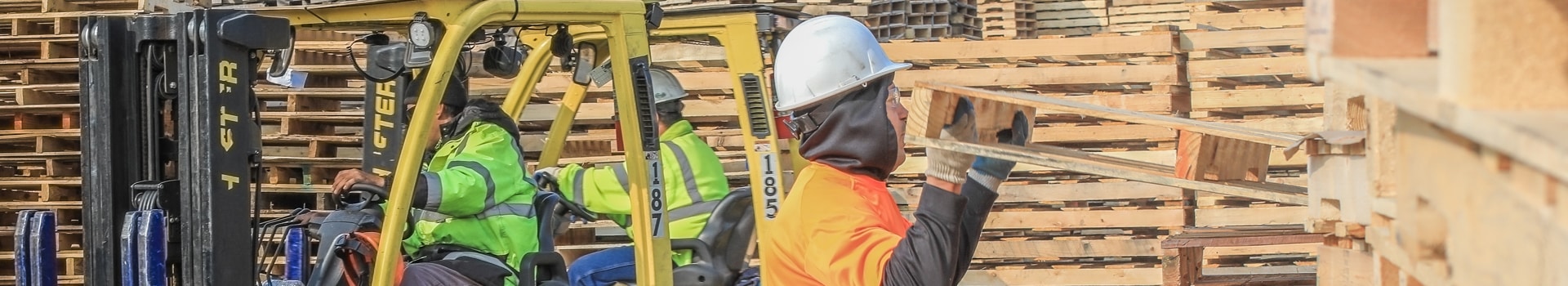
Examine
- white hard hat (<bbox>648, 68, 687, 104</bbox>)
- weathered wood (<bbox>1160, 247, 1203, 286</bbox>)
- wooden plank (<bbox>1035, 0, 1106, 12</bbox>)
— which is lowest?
weathered wood (<bbox>1160, 247, 1203, 286</bbox>)

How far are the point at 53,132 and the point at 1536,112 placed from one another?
8615 millimetres

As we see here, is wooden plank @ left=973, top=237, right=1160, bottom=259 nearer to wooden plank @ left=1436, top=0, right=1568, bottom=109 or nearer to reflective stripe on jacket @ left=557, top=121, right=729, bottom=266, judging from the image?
reflective stripe on jacket @ left=557, top=121, right=729, bottom=266

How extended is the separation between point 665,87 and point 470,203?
5.15 feet

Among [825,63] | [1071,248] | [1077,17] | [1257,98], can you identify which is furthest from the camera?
[1077,17]

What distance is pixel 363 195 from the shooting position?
17.9 feet

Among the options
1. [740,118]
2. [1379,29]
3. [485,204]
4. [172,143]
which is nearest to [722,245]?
[740,118]

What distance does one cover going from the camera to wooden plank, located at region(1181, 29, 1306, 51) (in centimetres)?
805

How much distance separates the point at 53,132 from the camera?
8.58m

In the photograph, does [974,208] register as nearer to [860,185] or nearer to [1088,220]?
[860,185]

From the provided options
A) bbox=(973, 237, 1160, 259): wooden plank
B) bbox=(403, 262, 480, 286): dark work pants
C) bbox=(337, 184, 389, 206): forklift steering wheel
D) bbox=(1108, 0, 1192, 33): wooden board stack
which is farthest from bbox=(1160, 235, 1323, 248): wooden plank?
bbox=(1108, 0, 1192, 33): wooden board stack

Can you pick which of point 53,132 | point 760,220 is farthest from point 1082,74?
point 53,132

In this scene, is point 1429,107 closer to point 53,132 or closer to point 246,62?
point 246,62

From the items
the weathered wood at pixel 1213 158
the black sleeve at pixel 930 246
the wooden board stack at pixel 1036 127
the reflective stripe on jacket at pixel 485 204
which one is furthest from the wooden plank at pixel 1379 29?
the wooden board stack at pixel 1036 127

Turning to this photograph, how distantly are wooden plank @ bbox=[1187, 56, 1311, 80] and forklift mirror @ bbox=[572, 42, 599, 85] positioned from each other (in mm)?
3236
